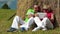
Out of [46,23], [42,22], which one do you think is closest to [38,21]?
[42,22]

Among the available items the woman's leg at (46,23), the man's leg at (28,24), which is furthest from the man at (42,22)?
the man's leg at (28,24)

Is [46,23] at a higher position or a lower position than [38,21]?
lower

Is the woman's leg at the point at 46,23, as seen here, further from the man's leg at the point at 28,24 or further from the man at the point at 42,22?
the man's leg at the point at 28,24

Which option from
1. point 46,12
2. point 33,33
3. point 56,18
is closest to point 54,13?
point 56,18

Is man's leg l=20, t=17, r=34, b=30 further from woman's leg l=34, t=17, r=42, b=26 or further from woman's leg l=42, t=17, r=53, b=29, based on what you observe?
woman's leg l=42, t=17, r=53, b=29

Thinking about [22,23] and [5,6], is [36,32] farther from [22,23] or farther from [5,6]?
[5,6]

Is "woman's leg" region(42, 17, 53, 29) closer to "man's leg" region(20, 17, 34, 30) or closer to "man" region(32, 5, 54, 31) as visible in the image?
"man" region(32, 5, 54, 31)

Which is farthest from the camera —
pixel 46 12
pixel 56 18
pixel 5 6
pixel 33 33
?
pixel 5 6

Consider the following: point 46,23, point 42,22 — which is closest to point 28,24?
point 42,22

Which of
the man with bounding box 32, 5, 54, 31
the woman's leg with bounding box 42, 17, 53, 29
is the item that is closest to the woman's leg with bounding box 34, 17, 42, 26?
the man with bounding box 32, 5, 54, 31

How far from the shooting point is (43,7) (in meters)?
10.7

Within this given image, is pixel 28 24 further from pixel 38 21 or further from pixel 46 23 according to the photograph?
pixel 46 23

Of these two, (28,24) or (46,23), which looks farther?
(46,23)

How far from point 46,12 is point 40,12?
26 centimetres
